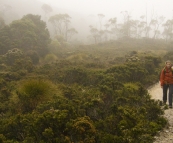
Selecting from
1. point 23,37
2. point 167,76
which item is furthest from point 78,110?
point 23,37

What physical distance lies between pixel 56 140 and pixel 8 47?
17.7 meters

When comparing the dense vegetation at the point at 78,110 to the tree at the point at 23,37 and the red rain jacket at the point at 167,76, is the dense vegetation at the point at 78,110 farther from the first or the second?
the tree at the point at 23,37

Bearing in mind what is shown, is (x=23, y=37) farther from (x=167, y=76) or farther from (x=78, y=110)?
(x=167, y=76)

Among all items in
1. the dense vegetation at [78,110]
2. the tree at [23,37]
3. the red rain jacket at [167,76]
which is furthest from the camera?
the tree at [23,37]

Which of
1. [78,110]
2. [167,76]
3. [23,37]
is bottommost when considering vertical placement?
[78,110]

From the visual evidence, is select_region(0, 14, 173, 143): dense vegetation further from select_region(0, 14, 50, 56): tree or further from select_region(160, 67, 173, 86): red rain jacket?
select_region(0, 14, 50, 56): tree

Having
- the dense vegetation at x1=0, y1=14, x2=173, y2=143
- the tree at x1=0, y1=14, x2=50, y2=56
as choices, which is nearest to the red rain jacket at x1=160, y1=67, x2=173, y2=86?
the dense vegetation at x1=0, y1=14, x2=173, y2=143

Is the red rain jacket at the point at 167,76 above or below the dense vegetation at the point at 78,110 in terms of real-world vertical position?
above

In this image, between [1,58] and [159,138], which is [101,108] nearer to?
[159,138]

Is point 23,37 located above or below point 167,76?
above

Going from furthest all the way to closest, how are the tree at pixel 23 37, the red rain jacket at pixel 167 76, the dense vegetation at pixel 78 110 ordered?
the tree at pixel 23 37, the red rain jacket at pixel 167 76, the dense vegetation at pixel 78 110

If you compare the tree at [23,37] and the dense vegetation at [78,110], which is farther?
the tree at [23,37]

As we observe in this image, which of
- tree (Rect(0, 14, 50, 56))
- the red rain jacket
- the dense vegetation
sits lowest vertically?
the dense vegetation

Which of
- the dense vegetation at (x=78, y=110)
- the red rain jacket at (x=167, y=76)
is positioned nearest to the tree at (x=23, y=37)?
the dense vegetation at (x=78, y=110)
